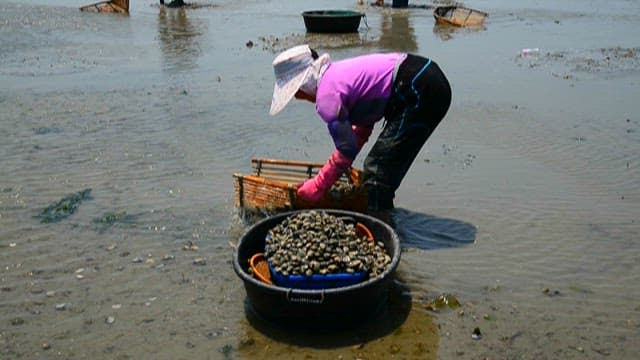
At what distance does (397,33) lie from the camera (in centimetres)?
2223

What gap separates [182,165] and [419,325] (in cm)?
427

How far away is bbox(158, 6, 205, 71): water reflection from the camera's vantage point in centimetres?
1542

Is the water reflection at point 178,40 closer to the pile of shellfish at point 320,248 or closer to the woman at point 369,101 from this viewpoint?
the woman at point 369,101

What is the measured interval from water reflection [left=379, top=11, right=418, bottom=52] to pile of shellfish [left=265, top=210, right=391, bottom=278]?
14.2 m

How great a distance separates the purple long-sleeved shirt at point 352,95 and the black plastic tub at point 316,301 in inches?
37.7

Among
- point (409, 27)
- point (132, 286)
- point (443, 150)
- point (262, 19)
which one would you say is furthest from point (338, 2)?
point (132, 286)

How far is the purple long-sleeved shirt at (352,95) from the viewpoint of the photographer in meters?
5.27

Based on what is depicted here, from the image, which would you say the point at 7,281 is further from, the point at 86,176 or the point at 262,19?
the point at 262,19

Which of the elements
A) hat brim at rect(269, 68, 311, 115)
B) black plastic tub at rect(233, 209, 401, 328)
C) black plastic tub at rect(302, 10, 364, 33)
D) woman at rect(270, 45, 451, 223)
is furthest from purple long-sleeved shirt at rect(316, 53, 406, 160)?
black plastic tub at rect(302, 10, 364, 33)

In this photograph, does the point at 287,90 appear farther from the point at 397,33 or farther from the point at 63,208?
the point at 397,33

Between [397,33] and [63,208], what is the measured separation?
17.2m

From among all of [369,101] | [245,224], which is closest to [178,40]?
[245,224]

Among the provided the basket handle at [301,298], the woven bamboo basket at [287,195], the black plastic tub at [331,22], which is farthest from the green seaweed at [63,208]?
the black plastic tub at [331,22]

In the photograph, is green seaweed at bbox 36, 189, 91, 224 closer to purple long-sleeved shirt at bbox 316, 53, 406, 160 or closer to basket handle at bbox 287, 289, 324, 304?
purple long-sleeved shirt at bbox 316, 53, 406, 160
